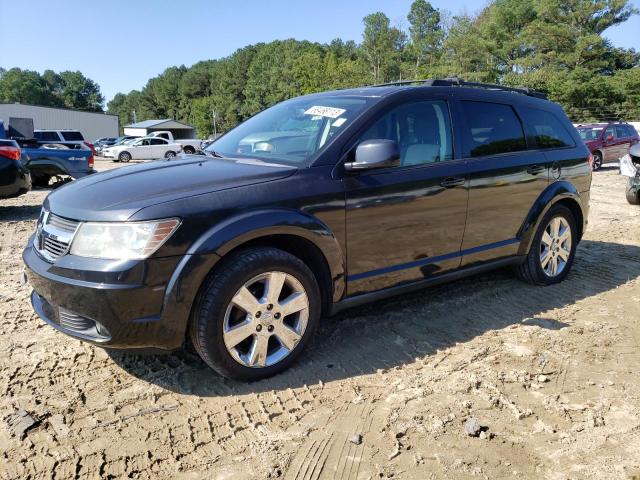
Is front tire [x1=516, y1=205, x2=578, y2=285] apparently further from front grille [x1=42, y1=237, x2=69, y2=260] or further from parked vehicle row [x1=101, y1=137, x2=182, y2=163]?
parked vehicle row [x1=101, y1=137, x2=182, y2=163]

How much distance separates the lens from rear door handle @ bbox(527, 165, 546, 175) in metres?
4.43

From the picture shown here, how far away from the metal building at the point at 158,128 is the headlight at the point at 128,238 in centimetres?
5988

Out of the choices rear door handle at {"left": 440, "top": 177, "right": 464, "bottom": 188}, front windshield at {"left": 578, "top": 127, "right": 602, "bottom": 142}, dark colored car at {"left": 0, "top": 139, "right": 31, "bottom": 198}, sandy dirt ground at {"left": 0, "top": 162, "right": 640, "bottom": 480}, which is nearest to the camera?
sandy dirt ground at {"left": 0, "top": 162, "right": 640, "bottom": 480}

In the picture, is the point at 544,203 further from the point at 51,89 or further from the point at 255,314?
the point at 51,89

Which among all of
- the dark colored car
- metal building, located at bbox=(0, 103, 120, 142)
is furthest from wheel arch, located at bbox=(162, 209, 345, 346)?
metal building, located at bbox=(0, 103, 120, 142)

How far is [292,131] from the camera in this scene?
12.2 feet

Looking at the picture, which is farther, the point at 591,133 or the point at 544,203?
the point at 591,133

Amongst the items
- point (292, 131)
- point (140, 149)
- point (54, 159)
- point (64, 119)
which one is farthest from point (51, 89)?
point (292, 131)

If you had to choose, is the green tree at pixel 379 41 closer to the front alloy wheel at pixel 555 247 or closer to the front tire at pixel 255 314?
the front alloy wheel at pixel 555 247

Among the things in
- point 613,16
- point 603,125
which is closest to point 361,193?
point 603,125

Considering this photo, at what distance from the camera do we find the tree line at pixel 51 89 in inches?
4705

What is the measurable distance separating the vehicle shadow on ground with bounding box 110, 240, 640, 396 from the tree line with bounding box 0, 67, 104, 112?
131421mm

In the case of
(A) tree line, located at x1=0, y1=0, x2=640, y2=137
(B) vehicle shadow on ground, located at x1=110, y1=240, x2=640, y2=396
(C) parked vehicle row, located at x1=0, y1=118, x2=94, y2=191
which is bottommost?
(B) vehicle shadow on ground, located at x1=110, y1=240, x2=640, y2=396

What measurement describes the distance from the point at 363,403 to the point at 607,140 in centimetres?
A: 1823
